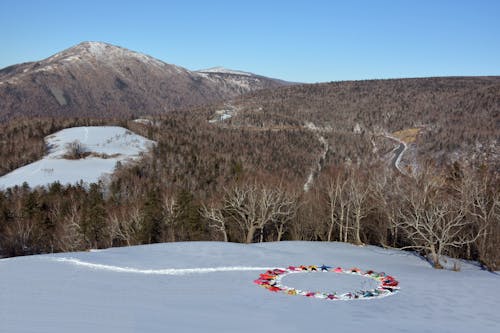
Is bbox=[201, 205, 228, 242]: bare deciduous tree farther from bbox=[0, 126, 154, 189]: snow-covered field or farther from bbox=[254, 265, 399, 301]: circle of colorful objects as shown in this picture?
bbox=[0, 126, 154, 189]: snow-covered field

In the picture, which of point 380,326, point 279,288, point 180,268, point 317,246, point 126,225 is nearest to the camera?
point 380,326

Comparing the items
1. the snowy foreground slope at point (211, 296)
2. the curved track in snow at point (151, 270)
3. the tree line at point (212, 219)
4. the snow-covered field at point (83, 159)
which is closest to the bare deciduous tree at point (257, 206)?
the tree line at point (212, 219)

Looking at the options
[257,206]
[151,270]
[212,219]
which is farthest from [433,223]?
[212,219]

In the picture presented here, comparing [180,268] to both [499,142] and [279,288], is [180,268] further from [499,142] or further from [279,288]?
[499,142]

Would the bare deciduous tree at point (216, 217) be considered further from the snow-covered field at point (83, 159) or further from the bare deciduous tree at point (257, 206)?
the snow-covered field at point (83, 159)

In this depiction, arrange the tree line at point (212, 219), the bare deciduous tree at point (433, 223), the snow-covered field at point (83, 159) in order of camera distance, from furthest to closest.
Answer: the snow-covered field at point (83, 159) → the tree line at point (212, 219) → the bare deciduous tree at point (433, 223)

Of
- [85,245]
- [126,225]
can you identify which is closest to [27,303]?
[126,225]

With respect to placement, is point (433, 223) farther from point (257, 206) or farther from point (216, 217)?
point (216, 217)
